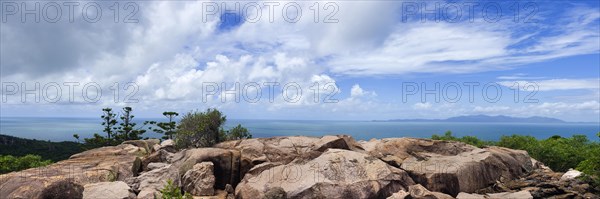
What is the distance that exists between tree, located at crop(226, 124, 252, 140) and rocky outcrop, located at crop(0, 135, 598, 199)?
316 cm

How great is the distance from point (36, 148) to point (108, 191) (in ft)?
286

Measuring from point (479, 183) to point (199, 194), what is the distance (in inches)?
651

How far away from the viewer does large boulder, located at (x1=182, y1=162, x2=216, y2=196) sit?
22312 millimetres

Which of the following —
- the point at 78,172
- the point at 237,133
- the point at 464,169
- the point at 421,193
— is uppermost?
the point at 237,133

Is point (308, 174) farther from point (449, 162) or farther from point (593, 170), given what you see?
point (593, 170)

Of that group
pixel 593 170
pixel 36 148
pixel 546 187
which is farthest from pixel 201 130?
pixel 36 148

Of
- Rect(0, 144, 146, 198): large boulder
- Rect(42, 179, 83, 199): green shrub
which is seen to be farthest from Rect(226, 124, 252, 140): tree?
Rect(42, 179, 83, 199): green shrub

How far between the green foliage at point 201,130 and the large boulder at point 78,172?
3.91m

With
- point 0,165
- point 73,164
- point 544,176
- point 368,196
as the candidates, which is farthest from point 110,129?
point 544,176

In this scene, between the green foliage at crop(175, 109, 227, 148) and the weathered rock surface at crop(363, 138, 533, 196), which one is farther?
the green foliage at crop(175, 109, 227, 148)

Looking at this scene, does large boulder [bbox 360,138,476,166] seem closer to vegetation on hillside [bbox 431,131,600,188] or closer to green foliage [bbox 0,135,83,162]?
vegetation on hillside [bbox 431,131,600,188]

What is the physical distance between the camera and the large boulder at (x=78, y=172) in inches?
770

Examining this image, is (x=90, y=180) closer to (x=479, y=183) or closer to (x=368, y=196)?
(x=368, y=196)

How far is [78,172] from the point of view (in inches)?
953
